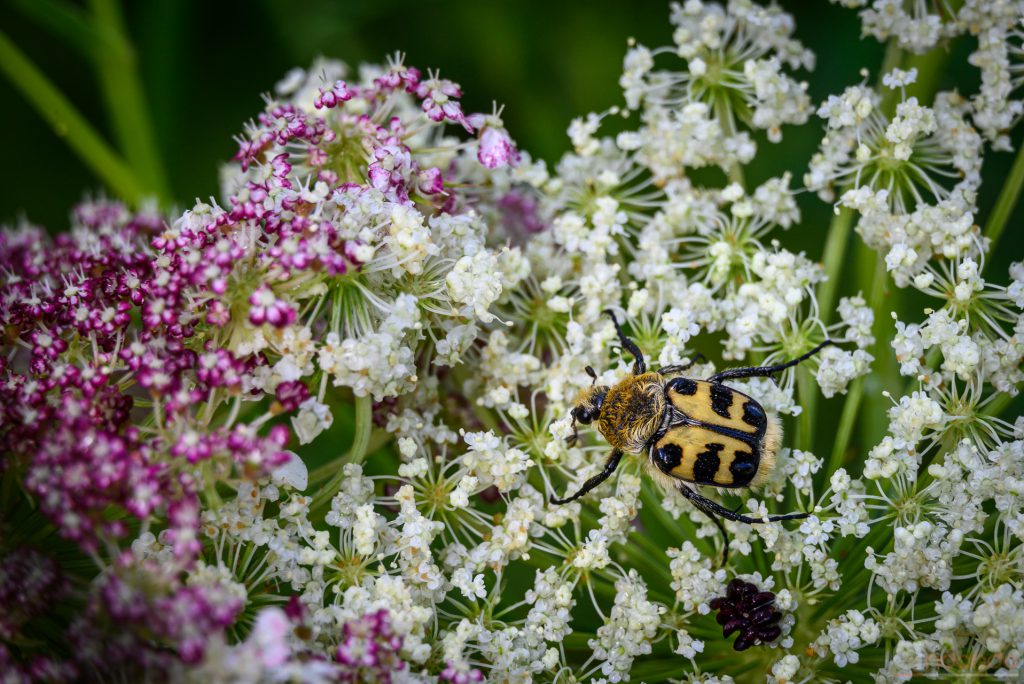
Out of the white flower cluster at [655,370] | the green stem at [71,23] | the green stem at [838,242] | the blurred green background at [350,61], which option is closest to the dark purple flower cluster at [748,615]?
the white flower cluster at [655,370]

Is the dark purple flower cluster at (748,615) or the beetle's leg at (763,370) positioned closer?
the dark purple flower cluster at (748,615)

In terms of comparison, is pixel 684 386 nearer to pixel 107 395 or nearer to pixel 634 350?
pixel 634 350

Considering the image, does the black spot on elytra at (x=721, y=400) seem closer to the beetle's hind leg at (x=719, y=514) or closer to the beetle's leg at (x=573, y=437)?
the beetle's hind leg at (x=719, y=514)

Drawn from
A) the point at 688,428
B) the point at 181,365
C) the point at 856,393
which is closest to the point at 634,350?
the point at 688,428

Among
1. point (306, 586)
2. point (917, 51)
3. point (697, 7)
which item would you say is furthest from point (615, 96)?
point (306, 586)

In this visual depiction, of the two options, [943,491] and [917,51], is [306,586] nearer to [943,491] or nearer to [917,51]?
[943,491]

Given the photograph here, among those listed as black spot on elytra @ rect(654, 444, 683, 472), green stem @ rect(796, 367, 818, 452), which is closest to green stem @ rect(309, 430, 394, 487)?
black spot on elytra @ rect(654, 444, 683, 472)
